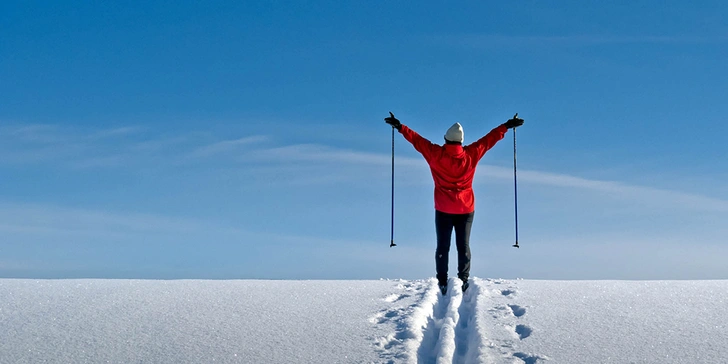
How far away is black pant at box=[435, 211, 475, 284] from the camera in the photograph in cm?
862

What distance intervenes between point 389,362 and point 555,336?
5.75ft

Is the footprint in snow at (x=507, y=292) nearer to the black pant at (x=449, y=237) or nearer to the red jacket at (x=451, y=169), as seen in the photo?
the black pant at (x=449, y=237)

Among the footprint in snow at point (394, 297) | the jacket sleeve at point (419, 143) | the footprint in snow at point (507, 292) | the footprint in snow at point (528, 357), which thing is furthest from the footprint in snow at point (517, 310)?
the jacket sleeve at point (419, 143)

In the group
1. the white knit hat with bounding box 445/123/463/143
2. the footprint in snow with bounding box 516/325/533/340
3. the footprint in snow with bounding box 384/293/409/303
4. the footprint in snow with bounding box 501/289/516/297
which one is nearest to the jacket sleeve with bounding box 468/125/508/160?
the white knit hat with bounding box 445/123/463/143

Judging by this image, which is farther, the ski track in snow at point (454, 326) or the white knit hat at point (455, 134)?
the white knit hat at point (455, 134)

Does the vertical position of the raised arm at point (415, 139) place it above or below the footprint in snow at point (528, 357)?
above

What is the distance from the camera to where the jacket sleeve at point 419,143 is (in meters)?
8.54

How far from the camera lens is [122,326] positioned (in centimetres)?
621

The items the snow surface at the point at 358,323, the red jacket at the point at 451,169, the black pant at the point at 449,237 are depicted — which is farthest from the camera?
the black pant at the point at 449,237

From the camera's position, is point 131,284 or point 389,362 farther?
point 131,284

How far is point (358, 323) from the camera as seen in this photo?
6.29 m

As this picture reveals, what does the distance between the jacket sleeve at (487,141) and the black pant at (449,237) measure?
34.8 inches

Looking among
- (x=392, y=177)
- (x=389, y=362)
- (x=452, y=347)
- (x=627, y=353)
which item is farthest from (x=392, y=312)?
(x=392, y=177)

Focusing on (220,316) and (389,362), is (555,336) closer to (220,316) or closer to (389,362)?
(389,362)
